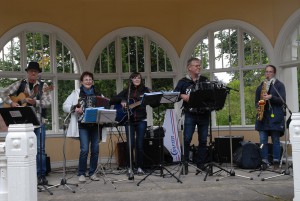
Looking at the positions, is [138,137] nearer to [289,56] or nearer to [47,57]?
[47,57]

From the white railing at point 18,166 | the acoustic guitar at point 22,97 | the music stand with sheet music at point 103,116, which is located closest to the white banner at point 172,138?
the music stand with sheet music at point 103,116

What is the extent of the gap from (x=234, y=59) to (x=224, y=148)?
221 centimetres

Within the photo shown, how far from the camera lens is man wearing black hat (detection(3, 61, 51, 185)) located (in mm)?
6141

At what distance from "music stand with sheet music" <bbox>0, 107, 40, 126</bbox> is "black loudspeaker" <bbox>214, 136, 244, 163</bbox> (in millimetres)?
4419

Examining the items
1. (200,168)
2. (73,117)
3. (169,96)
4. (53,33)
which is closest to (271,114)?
(200,168)

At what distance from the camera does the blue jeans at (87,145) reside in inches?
254

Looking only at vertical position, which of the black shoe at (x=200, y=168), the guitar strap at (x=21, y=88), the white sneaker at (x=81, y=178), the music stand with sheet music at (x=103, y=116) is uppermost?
the guitar strap at (x=21, y=88)

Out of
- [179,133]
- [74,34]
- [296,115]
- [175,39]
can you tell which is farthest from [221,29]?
[296,115]

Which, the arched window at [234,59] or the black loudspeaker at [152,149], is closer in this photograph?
the black loudspeaker at [152,149]

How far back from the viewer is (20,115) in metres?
5.34

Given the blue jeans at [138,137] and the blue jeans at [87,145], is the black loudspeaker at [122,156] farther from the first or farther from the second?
the blue jeans at [87,145]

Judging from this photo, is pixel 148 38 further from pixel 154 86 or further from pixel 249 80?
pixel 249 80

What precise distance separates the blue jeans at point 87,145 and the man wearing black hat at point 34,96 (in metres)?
0.59

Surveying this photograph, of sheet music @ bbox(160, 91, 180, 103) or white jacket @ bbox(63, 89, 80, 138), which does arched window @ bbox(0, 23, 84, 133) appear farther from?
sheet music @ bbox(160, 91, 180, 103)
